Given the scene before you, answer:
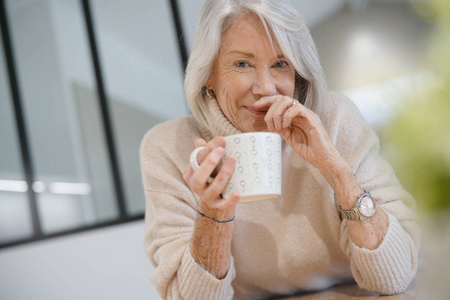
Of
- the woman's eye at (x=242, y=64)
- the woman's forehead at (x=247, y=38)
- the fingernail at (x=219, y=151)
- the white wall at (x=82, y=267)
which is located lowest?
the white wall at (x=82, y=267)

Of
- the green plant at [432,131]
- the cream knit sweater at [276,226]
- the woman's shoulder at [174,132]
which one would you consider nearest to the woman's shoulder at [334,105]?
the cream knit sweater at [276,226]

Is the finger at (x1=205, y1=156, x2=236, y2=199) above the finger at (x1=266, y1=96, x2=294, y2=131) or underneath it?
underneath

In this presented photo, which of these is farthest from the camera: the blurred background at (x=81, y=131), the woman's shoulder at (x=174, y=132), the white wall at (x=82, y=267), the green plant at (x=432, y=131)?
the blurred background at (x=81, y=131)

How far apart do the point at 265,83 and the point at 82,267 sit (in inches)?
110

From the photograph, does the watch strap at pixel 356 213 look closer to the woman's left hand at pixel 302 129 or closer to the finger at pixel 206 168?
the woman's left hand at pixel 302 129

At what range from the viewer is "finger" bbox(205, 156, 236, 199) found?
57cm

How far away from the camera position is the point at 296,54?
2.95ft

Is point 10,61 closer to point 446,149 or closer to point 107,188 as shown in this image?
point 107,188

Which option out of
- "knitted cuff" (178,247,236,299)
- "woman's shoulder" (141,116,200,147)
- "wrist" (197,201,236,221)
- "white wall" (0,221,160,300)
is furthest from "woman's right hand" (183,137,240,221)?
"white wall" (0,221,160,300)

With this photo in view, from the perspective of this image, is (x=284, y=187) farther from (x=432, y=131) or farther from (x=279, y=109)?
(x=432, y=131)

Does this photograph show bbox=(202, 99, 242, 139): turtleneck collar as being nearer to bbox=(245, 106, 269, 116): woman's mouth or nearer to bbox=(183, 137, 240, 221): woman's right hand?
bbox=(245, 106, 269, 116): woman's mouth

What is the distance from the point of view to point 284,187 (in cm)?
104

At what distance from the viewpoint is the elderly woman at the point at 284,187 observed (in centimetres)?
77

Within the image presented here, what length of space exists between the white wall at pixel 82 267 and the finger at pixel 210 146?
251 centimetres
